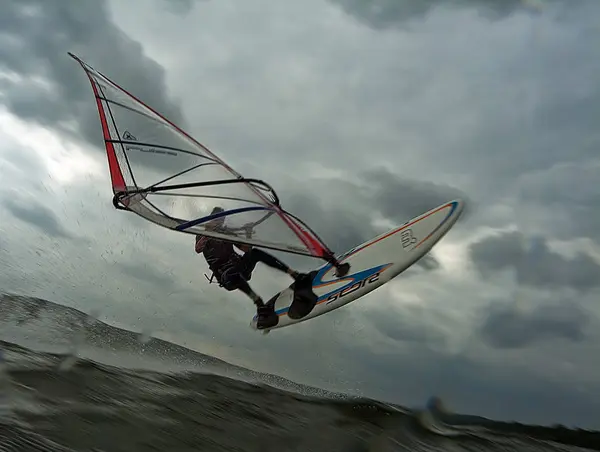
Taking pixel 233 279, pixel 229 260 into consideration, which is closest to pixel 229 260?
pixel 229 260

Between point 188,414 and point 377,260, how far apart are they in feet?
15.9

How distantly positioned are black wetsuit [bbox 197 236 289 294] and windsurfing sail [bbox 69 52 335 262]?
2.27 feet

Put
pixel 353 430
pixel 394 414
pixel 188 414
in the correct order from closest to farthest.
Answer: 1. pixel 188 414
2. pixel 353 430
3. pixel 394 414

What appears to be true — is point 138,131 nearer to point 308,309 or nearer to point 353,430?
point 308,309

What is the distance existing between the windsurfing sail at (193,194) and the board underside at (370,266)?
0.86 meters

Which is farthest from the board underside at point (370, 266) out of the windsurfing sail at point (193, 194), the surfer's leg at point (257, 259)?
the surfer's leg at point (257, 259)

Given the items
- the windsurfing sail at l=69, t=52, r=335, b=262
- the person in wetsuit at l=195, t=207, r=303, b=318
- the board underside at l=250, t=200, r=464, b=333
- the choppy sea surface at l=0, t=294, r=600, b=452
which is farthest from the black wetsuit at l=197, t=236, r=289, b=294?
Answer: the choppy sea surface at l=0, t=294, r=600, b=452

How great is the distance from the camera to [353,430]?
10188 mm

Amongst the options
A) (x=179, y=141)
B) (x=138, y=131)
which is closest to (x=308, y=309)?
(x=179, y=141)

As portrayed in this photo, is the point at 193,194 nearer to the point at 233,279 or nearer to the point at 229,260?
the point at 229,260

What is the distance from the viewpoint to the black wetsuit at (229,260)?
10.2 metres

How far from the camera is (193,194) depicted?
31.6ft

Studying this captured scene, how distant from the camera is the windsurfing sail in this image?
9586mm

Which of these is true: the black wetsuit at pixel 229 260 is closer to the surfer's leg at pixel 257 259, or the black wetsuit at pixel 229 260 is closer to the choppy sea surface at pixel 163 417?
the surfer's leg at pixel 257 259
